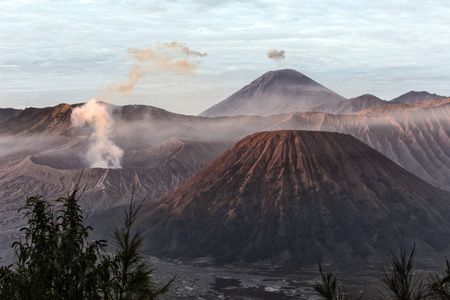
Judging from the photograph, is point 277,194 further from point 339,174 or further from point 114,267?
point 114,267

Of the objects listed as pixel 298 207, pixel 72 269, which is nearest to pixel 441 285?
pixel 72 269

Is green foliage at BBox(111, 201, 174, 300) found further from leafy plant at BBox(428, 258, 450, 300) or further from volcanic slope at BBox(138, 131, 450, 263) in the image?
volcanic slope at BBox(138, 131, 450, 263)

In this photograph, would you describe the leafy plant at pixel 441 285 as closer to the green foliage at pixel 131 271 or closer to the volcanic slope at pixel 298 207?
the green foliage at pixel 131 271

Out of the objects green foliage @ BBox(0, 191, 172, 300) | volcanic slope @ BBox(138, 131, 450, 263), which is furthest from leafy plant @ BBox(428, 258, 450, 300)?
volcanic slope @ BBox(138, 131, 450, 263)

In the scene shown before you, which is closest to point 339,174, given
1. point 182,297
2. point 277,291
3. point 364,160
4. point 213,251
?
point 364,160

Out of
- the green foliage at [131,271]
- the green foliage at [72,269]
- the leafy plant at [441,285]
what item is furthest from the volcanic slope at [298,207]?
the green foliage at [131,271]
